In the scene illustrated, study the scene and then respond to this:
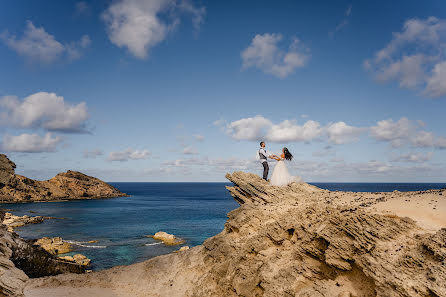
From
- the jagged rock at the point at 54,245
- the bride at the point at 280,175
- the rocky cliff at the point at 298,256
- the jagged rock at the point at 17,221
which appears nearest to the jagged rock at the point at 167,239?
the jagged rock at the point at 54,245

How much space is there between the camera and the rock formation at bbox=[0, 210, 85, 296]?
68.1 feet

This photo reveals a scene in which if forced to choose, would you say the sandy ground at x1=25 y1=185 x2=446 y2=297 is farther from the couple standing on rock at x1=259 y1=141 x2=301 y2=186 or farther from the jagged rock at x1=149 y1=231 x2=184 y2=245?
the jagged rock at x1=149 y1=231 x2=184 y2=245

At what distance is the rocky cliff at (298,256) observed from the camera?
1152 cm

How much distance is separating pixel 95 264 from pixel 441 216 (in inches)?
1513

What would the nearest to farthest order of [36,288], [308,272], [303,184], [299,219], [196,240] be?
[308,272] < [299,219] < [36,288] < [303,184] < [196,240]

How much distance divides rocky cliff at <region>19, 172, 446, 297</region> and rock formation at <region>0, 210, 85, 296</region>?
1.34 meters

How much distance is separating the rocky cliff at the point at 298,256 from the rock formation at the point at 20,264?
1.34 metres

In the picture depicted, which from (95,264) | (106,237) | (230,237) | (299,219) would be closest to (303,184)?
(299,219)

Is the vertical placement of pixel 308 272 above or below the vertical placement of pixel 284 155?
below

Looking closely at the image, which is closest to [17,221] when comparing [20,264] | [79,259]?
[79,259]

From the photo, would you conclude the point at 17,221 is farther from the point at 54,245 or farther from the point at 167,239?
the point at 167,239

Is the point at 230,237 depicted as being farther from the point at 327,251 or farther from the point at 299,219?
the point at 327,251

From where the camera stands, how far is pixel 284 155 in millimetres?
21500

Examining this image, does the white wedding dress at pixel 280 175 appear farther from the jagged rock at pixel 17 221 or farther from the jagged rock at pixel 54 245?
the jagged rock at pixel 17 221
